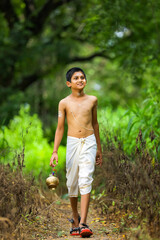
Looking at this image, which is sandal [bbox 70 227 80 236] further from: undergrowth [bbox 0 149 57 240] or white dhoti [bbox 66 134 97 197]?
white dhoti [bbox 66 134 97 197]

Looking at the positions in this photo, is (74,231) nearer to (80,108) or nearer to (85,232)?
(85,232)

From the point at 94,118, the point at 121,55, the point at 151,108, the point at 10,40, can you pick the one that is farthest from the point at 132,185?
the point at 10,40

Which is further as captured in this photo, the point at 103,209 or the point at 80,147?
the point at 103,209

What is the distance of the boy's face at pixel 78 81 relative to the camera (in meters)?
3.83

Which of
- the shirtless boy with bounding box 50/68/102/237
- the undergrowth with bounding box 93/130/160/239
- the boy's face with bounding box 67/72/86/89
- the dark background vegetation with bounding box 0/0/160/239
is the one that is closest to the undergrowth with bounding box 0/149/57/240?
the shirtless boy with bounding box 50/68/102/237

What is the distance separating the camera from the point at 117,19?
740 cm

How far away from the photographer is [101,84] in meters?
18.8

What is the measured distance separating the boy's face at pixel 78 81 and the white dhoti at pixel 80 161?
0.56 metres

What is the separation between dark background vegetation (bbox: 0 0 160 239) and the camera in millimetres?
3920

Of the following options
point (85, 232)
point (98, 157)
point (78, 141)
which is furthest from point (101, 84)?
point (85, 232)

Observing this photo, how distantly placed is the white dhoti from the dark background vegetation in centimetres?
40

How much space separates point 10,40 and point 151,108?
7.26 metres

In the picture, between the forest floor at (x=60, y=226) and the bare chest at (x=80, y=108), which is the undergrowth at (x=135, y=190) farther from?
the bare chest at (x=80, y=108)

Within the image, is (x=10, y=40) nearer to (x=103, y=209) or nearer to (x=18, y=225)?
(x=103, y=209)
